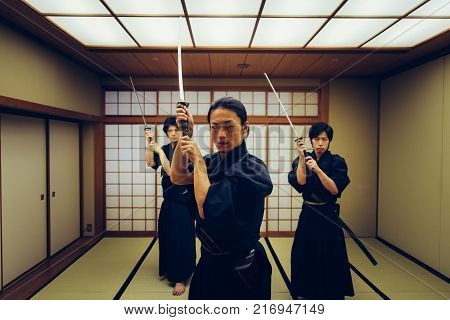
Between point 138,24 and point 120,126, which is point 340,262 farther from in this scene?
point 120,126

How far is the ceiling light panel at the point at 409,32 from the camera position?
9.74 ft

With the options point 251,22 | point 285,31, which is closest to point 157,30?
point 251,22

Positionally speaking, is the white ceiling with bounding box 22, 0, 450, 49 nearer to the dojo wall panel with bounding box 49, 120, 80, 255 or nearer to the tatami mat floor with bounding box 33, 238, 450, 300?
the dojo wall panel with bounding box 49, 120, 80, 255

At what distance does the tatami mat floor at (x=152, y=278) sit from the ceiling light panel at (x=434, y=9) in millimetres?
2834

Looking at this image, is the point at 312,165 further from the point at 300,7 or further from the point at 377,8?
the point at 377,8

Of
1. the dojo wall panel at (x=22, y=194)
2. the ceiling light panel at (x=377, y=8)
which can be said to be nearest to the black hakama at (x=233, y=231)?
the ceiling light panel at (x=377, y=8)

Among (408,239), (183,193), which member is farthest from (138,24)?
(408,239)

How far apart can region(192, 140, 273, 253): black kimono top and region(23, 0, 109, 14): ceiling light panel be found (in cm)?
223

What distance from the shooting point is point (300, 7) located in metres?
2.71

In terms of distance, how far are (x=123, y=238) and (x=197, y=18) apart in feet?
12.7

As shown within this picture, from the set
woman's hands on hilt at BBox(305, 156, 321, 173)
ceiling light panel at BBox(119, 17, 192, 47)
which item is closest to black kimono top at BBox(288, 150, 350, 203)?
woman's hands on hilt at BBox(305, 156, 321, 173)

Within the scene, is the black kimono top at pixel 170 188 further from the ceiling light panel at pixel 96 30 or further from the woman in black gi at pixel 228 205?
the woman in black gi at pixel 228 205

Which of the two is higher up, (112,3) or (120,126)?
(112,3)

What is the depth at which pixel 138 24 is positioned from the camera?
3.07 meters
